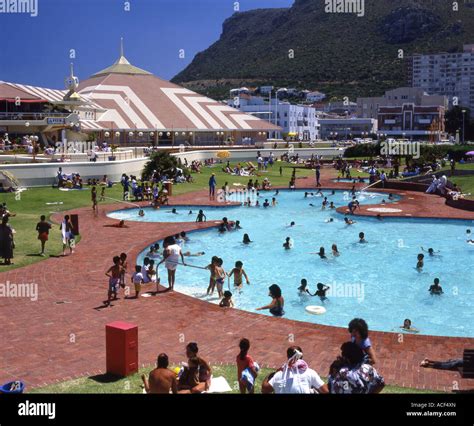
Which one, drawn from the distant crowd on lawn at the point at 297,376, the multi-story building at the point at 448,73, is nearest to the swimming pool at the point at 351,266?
the distant crowd on lawn at the point at 297,376

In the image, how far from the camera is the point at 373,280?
15492 millimetres

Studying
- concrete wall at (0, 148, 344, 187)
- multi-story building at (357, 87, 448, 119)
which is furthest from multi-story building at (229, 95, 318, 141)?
concrete wall at (0, 148, 344, 187)

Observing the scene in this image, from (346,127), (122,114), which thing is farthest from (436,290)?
(346,127)

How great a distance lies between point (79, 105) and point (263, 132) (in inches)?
1150

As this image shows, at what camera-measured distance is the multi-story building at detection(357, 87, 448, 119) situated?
105250 mm

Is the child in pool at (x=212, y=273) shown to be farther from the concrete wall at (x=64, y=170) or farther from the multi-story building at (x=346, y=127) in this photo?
the multi-story building at (x=346, y=127)

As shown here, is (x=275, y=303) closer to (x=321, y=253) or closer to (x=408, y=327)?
(x=408, y=327)

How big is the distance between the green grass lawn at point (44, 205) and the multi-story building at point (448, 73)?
119109mm

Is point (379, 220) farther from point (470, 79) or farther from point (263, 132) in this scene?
point (470, 79)

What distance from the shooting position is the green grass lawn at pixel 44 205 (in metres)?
15.6

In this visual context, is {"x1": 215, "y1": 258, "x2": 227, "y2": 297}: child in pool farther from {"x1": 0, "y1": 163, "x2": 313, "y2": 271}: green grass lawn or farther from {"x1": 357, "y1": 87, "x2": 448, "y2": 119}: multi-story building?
{"x1": 357, "y1": 87, "x2": 448, "y2": 119}: multi-story building

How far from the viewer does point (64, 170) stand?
29906 mm

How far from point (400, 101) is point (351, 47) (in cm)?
4632
